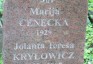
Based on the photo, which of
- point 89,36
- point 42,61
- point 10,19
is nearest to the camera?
point 10,19

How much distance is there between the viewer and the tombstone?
12.4ft

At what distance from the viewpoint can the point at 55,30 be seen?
155 inches

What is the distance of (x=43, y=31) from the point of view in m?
3.89

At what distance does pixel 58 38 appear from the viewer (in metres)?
3.96

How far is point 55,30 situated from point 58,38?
0.37 ft

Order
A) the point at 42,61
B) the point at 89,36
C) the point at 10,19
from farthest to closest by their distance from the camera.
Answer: the point at 89,36
the point at 42,61
the point at 10,19

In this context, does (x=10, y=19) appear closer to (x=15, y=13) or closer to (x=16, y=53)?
(x=15, y=13)

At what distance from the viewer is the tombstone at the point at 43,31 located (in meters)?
3.78

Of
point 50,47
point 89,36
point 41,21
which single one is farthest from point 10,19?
point 89,36

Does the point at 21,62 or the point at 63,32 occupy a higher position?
the point at 63,32

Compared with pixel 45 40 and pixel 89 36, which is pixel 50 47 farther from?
pixel 89 36

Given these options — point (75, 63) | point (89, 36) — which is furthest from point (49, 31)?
point (89, 36)

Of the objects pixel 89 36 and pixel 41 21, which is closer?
pixel 41 21

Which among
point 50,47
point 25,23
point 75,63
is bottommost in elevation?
point 75,63
